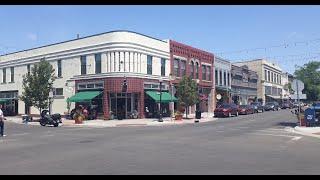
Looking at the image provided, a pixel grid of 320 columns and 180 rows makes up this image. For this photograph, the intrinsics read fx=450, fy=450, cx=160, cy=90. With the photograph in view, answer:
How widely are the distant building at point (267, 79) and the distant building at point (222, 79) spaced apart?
24.9 m

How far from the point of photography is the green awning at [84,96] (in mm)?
42400

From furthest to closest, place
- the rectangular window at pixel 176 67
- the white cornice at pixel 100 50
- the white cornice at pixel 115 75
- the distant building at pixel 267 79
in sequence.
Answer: the distant building at pixel 267 79, the rectangular window at pixel 176 67, the white cornice at pixel 100 50, the white cornice at pixel 115 75

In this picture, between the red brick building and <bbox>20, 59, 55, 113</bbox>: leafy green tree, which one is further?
the red brick building

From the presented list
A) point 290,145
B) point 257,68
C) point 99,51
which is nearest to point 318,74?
point 257,68

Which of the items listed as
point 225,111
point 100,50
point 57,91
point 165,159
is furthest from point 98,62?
point 165,159

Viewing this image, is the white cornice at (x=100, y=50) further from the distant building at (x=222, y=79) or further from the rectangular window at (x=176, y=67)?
the distant building at (x=222, y=79)

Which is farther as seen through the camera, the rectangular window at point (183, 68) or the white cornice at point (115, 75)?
the rectangular window at point (183, 68)

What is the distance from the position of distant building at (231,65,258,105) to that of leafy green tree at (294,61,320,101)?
27.6ft

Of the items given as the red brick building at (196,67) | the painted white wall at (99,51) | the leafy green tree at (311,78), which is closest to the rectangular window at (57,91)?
the painted white wall at (99,51)

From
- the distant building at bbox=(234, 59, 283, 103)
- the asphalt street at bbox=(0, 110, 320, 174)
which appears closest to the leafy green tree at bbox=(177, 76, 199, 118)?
the asphalt street at bbox=(0, 110, 320, 174)

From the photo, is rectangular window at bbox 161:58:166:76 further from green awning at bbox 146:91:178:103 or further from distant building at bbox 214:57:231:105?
distant building at bbox 214:57:231:105

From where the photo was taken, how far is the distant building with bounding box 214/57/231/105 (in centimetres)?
6256

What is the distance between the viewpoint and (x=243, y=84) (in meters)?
78.6
